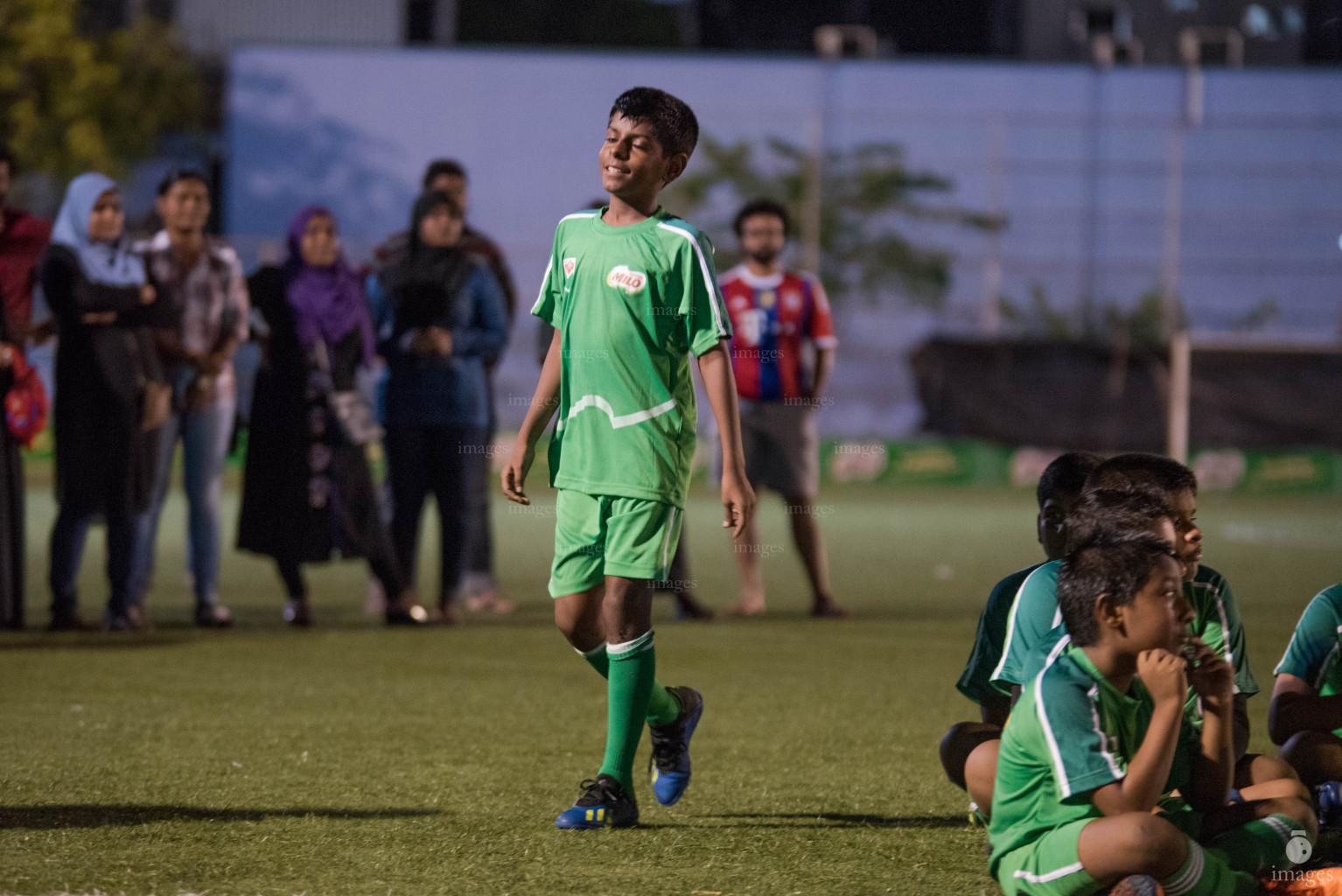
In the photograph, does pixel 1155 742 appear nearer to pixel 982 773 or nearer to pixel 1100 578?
pixel 1100 578

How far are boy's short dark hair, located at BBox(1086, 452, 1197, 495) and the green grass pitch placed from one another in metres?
0.87

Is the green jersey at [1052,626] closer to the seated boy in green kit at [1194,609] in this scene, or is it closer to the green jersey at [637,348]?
the seated boy in green kit at [1194,609]

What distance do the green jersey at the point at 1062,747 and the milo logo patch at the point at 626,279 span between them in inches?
55.4

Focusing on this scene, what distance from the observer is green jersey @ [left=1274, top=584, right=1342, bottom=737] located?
3.73 m

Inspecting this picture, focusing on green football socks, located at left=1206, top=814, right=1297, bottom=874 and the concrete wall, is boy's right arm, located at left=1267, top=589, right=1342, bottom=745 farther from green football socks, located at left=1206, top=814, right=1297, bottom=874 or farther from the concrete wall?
the concrete wall

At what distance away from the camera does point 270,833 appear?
3834 millimetres

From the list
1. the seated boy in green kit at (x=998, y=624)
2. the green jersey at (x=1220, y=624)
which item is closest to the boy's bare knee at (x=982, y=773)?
the seated boy in green kit at (x=998, y=624)

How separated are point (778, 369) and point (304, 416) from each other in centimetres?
232

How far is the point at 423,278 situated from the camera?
7.71 m

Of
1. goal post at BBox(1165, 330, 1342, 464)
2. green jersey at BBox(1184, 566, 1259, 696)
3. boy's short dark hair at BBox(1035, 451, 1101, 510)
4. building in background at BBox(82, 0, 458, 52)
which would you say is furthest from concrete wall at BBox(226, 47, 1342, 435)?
green jersey at BBox(1184, 566, 1259, 696)

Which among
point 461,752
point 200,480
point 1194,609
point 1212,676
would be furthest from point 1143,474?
point 200,480

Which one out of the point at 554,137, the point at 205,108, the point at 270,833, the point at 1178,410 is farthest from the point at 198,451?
the point at 205,108

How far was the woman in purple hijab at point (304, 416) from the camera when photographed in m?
7.61

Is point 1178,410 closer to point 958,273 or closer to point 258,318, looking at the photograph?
point 958,273
